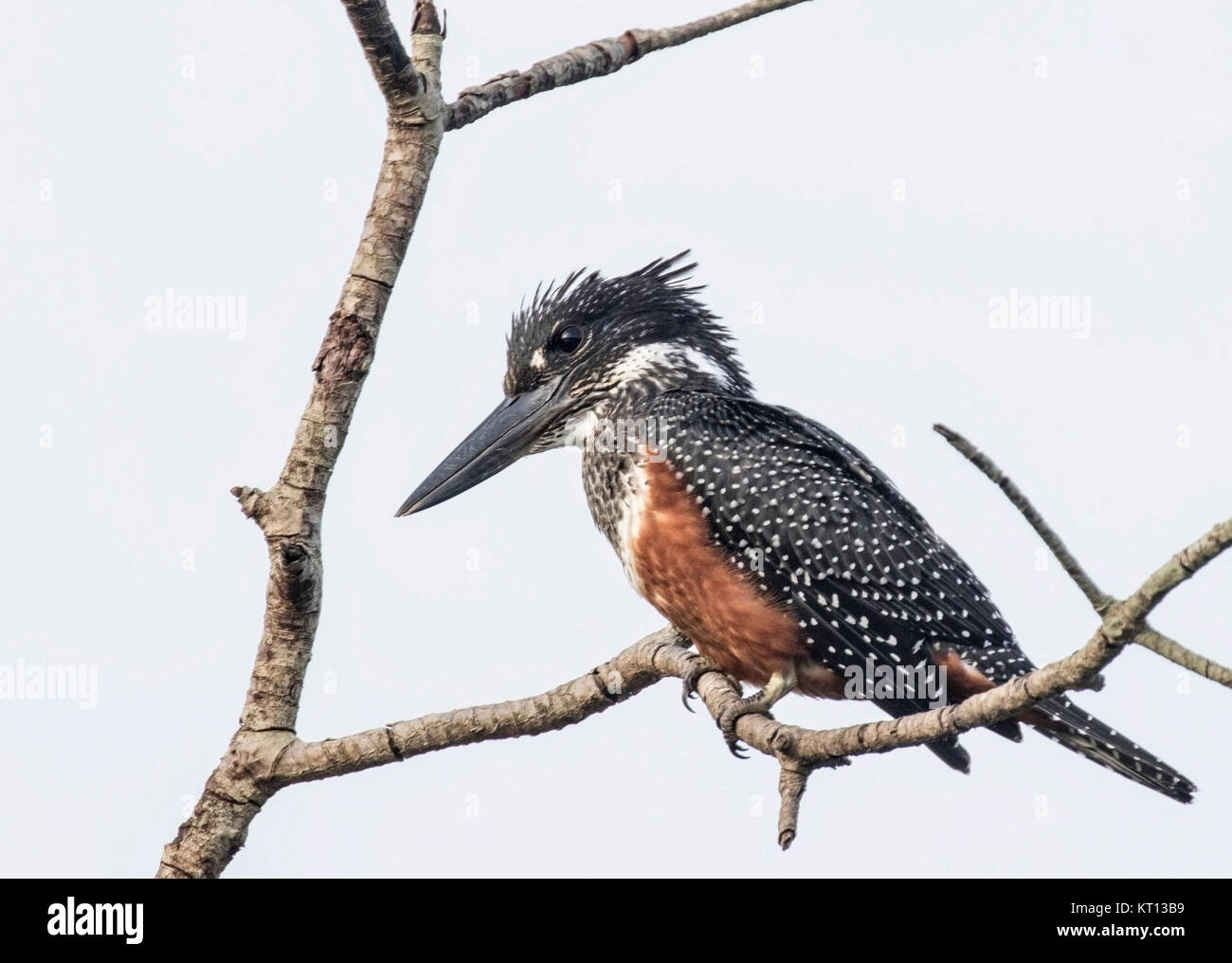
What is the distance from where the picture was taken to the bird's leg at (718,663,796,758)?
15.3ft

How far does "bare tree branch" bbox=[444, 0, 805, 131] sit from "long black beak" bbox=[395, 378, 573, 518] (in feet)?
4.90

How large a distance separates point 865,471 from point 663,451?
2.52 ft

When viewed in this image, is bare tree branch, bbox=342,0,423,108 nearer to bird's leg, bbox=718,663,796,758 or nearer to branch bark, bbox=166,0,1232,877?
branch bark, bbox=166,0,1232,877

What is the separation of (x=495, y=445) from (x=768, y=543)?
1198 millimetres

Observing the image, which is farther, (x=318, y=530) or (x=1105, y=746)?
(x=1105, y=746)

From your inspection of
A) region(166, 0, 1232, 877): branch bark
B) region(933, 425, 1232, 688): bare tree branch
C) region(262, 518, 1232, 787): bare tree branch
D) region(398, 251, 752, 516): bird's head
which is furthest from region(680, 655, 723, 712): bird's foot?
region(933, 425, 1232, 688): bare tree branch

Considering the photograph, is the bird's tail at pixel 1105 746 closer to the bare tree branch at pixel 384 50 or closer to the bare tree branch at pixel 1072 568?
the bare tree branch at pixel 1072 568

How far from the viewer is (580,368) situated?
19.6ft

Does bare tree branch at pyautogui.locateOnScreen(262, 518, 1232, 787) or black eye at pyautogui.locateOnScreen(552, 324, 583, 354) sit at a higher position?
black eye at pyautogui.locateOnScreen(552, 324, 583, 354)

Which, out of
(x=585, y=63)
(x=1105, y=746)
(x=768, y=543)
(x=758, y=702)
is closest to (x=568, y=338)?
(x=768, y=543)

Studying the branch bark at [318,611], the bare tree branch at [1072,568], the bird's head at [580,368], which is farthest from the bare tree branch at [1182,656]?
the bird's head at [580,368]

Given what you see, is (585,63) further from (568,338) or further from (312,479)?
(312,479)

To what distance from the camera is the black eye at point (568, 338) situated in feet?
19.7

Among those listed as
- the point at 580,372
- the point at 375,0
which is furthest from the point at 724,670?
the point at 375,0
